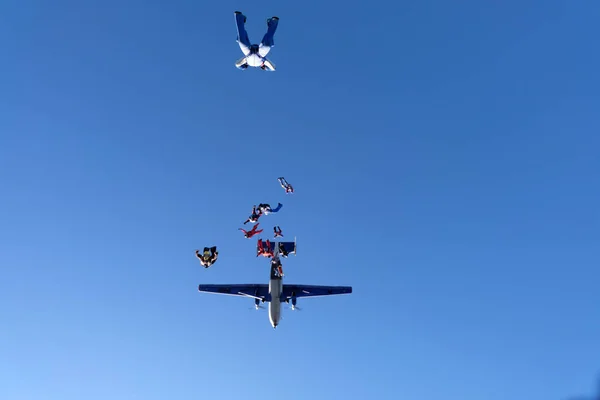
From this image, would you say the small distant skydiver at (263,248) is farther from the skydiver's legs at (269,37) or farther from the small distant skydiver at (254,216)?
the skydiver's legs at (269,37)

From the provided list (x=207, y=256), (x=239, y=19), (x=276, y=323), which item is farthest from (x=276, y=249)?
(x=239, y=19)

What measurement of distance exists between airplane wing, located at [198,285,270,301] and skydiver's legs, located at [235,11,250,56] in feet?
145

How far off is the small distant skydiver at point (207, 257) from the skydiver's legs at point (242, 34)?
83.6ft

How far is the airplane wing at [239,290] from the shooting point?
242ft

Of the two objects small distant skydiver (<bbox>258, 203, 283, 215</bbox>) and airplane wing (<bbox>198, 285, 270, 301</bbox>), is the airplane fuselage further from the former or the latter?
small distant skydiver (<bbox>258, 203, 283, 215</bbox>)

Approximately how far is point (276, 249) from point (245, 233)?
33.8 feet

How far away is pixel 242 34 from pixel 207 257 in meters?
27.9

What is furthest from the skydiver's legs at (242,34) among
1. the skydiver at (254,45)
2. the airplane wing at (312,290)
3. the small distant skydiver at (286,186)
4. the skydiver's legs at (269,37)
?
the airplane wing at (312,290)

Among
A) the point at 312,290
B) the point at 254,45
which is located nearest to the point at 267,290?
the point at 312,290

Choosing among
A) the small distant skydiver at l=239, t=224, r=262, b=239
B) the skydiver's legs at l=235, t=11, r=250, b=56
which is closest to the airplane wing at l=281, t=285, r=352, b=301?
the small distant skydiver at l=239, t=224, r=262, b=239

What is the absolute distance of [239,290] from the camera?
7462 cm

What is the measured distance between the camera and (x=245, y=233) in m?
59.5

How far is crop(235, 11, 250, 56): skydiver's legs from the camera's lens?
43.1 meters

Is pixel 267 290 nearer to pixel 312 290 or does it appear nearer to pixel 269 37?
pixel 312 290
